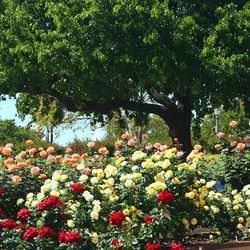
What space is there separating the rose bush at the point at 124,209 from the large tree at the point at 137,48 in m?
12.4

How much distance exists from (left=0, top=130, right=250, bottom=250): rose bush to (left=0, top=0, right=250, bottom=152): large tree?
12.4 m

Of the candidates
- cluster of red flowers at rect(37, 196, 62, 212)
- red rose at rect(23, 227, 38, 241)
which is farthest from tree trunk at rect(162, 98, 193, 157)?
red rose at rect(23, 227, 38, 241)

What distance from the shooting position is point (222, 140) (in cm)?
1180

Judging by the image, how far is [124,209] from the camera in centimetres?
779

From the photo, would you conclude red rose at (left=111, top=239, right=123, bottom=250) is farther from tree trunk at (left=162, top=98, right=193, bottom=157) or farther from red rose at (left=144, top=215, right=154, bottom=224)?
tree trunk at (left=162, top=98, right=193, bottom=157)

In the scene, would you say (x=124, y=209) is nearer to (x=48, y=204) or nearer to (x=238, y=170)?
(x=48, y=204)

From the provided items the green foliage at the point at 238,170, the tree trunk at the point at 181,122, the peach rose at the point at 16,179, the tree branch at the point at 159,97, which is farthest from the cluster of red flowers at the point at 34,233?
the tree branch at the point at 159,97

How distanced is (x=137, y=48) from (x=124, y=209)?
49.8 ft

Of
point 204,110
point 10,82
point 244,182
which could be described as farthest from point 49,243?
point 10,82

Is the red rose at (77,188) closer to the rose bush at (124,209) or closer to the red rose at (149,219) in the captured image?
the rose bush at (124,209)

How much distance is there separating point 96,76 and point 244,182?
12.6 meters

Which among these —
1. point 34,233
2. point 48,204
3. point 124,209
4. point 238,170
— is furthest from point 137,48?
point 34,233

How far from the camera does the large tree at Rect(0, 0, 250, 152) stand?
70.9 feet

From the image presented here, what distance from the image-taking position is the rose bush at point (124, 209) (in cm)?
682
